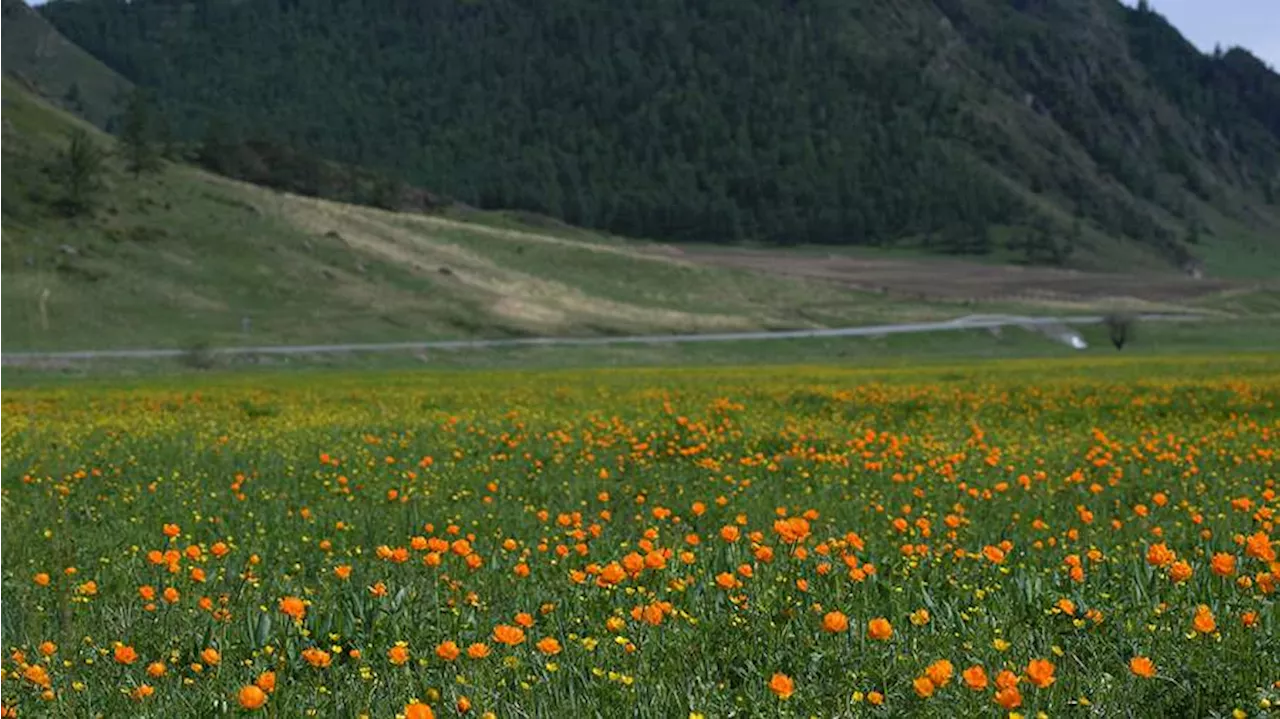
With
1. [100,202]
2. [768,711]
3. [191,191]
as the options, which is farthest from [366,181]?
[768,711]

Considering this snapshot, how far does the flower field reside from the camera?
4.44 m

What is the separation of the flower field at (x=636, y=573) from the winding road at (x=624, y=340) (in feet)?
136

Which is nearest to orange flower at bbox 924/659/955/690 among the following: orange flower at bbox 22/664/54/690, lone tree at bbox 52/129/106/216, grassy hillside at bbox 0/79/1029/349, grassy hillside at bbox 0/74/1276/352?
orange flower at bbox 22/664/54/690

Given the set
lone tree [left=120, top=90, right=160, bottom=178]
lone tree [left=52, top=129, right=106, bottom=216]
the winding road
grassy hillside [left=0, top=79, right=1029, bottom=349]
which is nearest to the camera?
the winding road

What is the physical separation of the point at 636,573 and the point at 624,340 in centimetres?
7231

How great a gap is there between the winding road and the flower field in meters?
41.6

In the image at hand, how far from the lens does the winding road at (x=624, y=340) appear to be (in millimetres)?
55656

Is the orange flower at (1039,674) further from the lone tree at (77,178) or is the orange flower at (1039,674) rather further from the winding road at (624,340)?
the lone tree at (77,178)

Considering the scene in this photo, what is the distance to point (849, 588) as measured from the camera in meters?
6.27

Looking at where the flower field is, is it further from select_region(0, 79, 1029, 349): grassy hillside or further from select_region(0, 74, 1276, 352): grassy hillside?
select_region(0, 79, 1029, 349): grassy hillside

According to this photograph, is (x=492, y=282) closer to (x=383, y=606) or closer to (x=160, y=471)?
(x=160, y=471)

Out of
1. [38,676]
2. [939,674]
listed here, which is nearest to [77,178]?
[38,676]

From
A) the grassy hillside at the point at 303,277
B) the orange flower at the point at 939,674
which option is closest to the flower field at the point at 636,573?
the orange flower at the point at 939,674

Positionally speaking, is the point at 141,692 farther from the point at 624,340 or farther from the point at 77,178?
the point at 77,178
